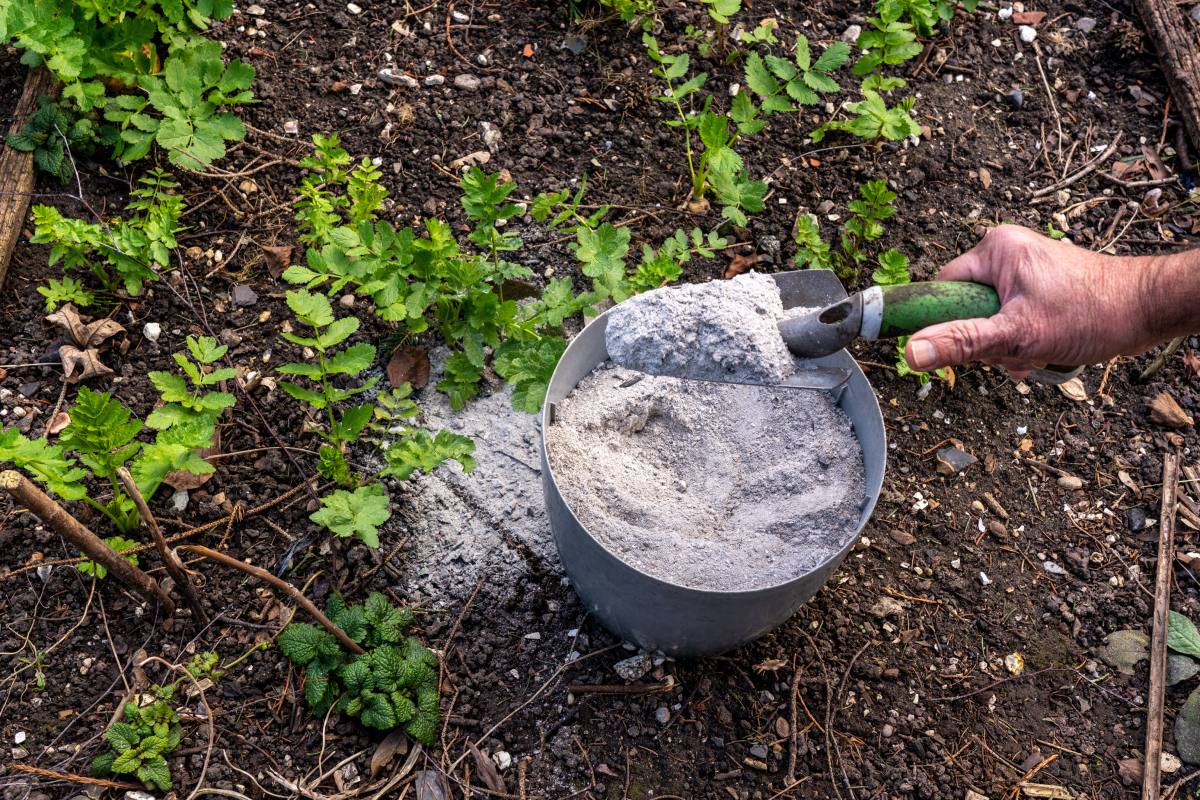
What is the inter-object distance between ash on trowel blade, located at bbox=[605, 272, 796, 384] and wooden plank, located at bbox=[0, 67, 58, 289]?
6.95ft

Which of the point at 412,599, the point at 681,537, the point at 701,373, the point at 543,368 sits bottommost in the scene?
the point at 412,599

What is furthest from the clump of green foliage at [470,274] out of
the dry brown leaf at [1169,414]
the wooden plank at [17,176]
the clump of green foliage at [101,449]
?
the dry brown leaf at [1169,414]

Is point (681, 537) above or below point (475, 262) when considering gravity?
below

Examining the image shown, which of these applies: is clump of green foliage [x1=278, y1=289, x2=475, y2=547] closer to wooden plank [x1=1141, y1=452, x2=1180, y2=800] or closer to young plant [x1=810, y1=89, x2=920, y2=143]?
young plant [x1=810, y1=89, x2=920, y2=143]

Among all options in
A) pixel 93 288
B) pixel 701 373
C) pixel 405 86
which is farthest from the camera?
pixel 405 86

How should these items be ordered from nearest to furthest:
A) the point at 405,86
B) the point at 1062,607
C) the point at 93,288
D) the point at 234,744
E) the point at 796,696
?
the point at 234,744
the point at 796,696
the point at 1062,607
the point at 93,288
the point at 405,86

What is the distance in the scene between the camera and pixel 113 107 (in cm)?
307

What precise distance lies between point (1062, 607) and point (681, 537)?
4.16 ft

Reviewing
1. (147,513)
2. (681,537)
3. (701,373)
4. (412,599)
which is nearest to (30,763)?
(147,513)

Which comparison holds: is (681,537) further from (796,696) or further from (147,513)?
(147,513)

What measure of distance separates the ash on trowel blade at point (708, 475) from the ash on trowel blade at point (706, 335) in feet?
0.98

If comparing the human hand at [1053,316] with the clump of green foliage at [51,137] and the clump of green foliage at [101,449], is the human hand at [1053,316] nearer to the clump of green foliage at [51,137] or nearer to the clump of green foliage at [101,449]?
the clump of green foliage at [101,449]

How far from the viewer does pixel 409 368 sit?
114 inches

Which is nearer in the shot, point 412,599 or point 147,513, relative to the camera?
point 147,513
